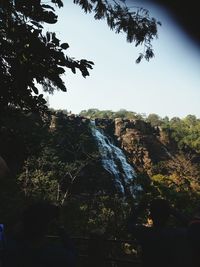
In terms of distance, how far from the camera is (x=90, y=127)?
136 feet

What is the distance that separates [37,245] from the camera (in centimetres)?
221

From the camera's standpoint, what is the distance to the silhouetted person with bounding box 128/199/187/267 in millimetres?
2709

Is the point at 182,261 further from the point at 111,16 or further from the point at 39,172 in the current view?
the point at 39,172

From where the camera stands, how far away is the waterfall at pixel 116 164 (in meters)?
32.8

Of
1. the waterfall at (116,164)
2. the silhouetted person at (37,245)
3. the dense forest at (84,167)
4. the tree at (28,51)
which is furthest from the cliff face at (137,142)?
the silhouetted person at (37,245)

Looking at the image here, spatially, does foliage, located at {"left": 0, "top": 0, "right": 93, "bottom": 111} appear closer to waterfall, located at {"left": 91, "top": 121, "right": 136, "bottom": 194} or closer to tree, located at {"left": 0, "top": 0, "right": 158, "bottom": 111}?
tree, located at {"left": 0, "top": 0, "right": 158, "bottom": 111}

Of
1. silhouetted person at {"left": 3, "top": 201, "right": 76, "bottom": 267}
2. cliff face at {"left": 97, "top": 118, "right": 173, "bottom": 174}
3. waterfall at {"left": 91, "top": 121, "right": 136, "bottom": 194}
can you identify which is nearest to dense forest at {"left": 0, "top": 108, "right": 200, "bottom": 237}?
cliff face at {"left": 97, "top": 118, "right": 173, "bottom": 174}

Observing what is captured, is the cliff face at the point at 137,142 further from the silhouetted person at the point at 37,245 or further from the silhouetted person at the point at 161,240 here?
the silhouetted person at the point at 37,245

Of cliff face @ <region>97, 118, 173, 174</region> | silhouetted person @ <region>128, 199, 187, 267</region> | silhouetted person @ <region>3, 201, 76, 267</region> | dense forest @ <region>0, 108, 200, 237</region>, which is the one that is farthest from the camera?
cliff face @ <region>97, 118, 173, 174</region>

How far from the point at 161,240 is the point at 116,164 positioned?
31.9m

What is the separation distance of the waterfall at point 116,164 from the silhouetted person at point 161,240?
28715mm

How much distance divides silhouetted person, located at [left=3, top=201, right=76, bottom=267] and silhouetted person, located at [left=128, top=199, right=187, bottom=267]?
730 mm

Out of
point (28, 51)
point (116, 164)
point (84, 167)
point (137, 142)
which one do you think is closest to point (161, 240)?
point (28, 51)

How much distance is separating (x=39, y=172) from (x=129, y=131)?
1043 inches
